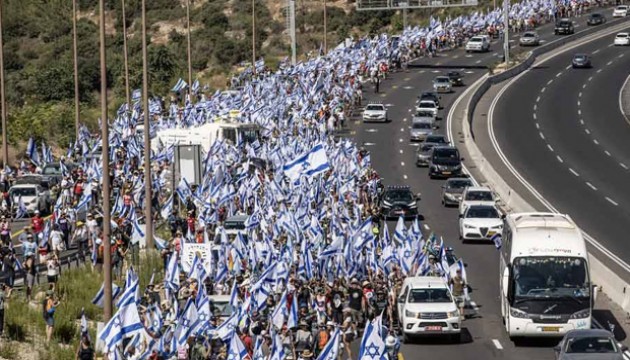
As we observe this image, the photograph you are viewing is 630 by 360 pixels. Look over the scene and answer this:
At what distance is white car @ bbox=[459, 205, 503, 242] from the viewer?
50.4 meters

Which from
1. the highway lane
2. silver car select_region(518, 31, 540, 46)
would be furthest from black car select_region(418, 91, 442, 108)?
silver car select_region(518, 31, 540, 46)

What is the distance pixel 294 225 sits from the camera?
4091cm

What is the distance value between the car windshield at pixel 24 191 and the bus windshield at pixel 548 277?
82.5 ft

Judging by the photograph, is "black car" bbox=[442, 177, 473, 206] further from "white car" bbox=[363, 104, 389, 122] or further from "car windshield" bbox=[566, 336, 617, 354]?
"car windshield" bbox=[566, 336, 617, 354]

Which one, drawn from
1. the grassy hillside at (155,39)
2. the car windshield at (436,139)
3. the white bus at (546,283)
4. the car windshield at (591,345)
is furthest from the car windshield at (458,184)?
the grassy hillside at (155,39)

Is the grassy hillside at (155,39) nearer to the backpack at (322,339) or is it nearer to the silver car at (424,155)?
the silver car at (424,155)

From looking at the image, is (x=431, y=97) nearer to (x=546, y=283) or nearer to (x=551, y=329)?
(x=546, y=283)

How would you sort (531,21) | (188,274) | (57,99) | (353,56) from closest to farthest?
1. (188,274)
2. (353,56)
3. (57,99)
4. (531,21)

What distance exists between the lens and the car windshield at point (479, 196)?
54.5 meters

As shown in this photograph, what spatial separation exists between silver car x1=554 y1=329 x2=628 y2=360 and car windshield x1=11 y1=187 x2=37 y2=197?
2966 cm

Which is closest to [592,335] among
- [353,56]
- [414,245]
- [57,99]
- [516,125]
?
[414,245]

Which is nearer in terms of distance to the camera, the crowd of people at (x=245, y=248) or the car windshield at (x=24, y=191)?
the crowd of people at (x=245, y=248)

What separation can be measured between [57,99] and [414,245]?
79.2m

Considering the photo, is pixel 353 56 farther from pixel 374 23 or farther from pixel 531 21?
pixel 374 23
